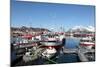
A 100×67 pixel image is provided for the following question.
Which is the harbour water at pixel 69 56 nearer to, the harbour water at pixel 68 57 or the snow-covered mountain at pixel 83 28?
the harbour water at pixel 68 57

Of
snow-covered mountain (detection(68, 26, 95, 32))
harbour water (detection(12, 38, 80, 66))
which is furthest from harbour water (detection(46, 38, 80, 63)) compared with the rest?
snow-covered mountain (detection(68, 26, 95, 32))

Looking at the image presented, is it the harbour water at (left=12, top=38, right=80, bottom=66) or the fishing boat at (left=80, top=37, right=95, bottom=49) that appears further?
the fishing boat at (left=80, top=37, right=95, bottom=49)

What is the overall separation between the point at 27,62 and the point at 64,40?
0.56m

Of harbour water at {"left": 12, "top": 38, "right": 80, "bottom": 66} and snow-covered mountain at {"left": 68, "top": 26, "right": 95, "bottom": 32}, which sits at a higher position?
snow-covered mountain at {"left": 68, "top": 26, "right": 95, "bottom": 32}

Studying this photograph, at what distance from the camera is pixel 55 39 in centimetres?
259

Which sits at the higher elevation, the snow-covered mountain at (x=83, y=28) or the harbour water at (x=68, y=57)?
the snow-covered mountain at (x=83, y=28)

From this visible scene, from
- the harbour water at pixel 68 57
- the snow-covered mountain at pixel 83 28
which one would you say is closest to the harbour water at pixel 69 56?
the harbour water at pixel 68 57

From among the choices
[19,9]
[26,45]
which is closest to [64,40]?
[26,45]

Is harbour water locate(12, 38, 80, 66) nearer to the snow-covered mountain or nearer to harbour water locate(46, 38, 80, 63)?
harbour water locate(46, 38, 80, 63)

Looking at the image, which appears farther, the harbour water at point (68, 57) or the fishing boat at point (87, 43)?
the fishing boat at point (87, 43)

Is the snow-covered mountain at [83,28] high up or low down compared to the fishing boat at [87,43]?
up

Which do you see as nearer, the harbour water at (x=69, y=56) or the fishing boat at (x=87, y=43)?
the harbour water at (x=69, y=56)

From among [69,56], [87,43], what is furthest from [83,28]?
[69,56]
